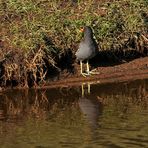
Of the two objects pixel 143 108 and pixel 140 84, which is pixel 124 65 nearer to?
pixel 140 84

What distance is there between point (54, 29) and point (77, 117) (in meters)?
3.68

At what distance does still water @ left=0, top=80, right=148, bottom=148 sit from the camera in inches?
307

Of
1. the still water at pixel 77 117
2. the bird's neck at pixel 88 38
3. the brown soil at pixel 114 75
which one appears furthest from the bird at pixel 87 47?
the still water at pixel 77 117

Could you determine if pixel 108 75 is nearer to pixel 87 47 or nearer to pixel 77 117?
pixel 87 47

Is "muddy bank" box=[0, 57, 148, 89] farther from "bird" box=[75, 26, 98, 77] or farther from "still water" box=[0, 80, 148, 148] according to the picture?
"bird" box=[75, 26, 98, 77]

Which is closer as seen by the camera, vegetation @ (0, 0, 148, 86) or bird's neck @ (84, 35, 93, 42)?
vegetation @ (0, 0, 148, 86)

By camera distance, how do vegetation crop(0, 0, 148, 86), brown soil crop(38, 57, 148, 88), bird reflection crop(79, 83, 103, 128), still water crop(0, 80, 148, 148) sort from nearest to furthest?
still water crop(0, 80, 148, 148) → bird reflection crop(79, 83, 103, 128) → vegetation crop(0, 0, 148, 86) → brown soil crop(38, 57, 148, 88)

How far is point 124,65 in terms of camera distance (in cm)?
1246

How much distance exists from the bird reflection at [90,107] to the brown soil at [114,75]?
71 centimetres

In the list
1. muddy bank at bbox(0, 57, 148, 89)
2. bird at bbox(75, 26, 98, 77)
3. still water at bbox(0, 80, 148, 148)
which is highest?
bird at bbox(75, 26, 98, 77)

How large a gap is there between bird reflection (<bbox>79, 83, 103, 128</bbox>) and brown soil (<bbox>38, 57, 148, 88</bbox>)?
2.32ft

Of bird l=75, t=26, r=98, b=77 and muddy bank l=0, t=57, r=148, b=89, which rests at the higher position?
bird l=75, t=26, r=98, b=77

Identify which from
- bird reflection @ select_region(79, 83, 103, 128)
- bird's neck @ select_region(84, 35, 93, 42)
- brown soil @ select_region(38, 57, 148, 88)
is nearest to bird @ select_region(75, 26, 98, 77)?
bird's neck @ select_region(84, 35, 93, 42)

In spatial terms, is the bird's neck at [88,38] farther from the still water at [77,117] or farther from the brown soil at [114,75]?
the still water at [77,117]
